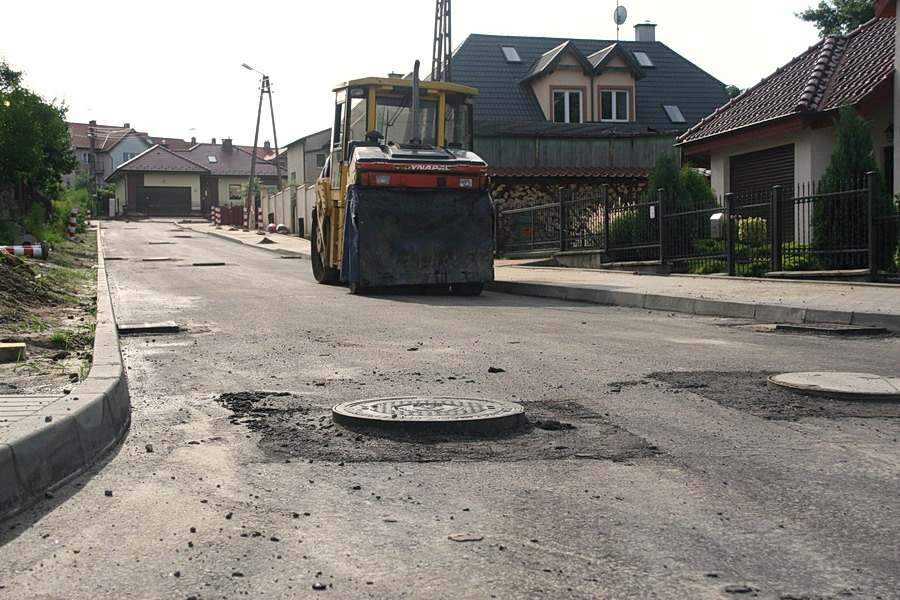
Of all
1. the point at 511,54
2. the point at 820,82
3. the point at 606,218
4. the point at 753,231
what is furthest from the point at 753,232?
the point at 511,54

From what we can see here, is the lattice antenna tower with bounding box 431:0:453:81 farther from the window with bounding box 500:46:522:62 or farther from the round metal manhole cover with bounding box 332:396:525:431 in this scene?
the round metal manhole cover with bounding box 332:396:525:431

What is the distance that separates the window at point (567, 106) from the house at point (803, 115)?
1410 cm

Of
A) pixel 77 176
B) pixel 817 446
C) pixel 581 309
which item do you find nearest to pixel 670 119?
pixel 581 309

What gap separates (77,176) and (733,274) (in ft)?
311

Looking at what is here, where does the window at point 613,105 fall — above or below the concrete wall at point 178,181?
below

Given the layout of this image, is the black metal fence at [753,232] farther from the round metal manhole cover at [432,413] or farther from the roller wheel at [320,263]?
the round metal manhole cover at [432,413]

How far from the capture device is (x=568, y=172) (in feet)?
108

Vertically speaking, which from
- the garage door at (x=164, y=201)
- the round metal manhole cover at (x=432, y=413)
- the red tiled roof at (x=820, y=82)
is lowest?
the round metal manhole cover at (x=432, y=413)

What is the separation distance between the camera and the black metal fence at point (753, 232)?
1516 cm

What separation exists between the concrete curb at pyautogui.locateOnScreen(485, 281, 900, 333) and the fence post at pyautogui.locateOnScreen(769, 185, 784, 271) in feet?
12.6

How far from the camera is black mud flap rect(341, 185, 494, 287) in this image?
48.1ft

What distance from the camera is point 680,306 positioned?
12836 millimetres

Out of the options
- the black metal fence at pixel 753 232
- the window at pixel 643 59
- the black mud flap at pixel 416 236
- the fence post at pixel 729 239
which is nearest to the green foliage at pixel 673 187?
the black metal fence at pixel 753 232

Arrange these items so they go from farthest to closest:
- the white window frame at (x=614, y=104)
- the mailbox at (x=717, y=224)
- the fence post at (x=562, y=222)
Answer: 1. the white window frame at (x=614, y=104)
2. the fence post at (x=562, y=222)
3. the mailbox at (x=717, y=224)
